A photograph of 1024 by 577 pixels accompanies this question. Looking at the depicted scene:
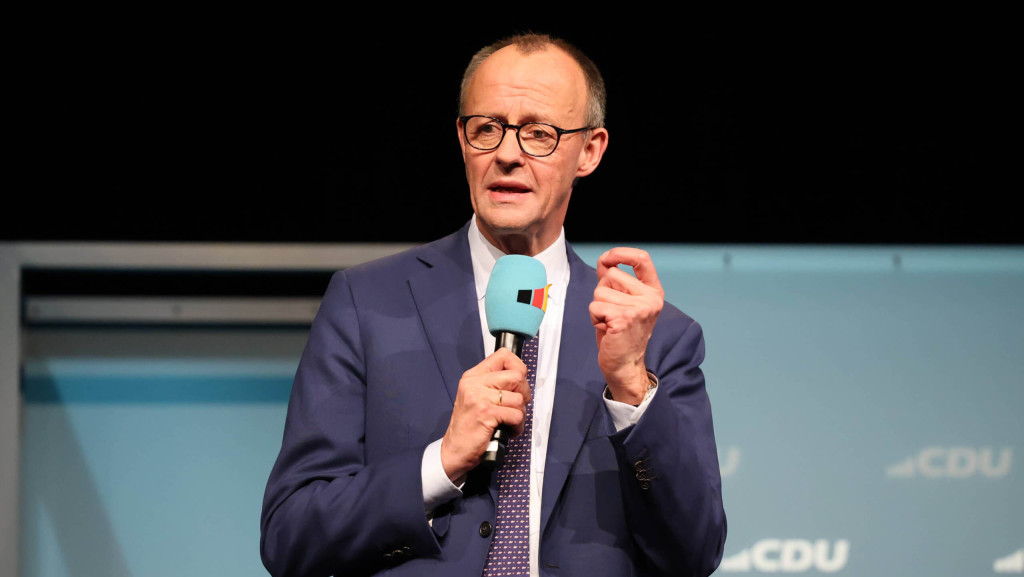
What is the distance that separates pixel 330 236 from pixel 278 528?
183cm

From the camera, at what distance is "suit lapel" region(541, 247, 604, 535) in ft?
5.35

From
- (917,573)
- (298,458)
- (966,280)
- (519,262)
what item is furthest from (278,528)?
(966,280)

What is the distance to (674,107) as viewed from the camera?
3.28 meters

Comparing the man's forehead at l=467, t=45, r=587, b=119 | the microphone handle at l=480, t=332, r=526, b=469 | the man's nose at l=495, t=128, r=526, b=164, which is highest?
the man's forehead at l=467, t=45, r=587, b=119

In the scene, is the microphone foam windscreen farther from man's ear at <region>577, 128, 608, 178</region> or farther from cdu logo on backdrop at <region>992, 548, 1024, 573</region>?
cdu logo on backdrop at <region>992, 548, 1024, 573</region>

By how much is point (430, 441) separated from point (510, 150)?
1.72 feet

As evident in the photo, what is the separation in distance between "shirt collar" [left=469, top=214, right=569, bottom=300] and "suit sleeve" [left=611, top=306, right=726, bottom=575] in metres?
0.23

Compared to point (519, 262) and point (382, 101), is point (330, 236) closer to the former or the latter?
point (382, 101)

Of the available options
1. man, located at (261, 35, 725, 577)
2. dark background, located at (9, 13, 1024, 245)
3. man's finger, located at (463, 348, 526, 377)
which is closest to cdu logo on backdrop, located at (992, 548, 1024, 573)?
dark background, located at (9, 13, 1024, 245)

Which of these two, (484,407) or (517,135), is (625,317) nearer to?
(484,407)

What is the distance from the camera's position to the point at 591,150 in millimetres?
1971

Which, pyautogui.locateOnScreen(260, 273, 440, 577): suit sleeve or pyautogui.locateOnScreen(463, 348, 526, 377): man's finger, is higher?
pyautogui.locateOnScreen(463, 348, 526, 377): man's finger

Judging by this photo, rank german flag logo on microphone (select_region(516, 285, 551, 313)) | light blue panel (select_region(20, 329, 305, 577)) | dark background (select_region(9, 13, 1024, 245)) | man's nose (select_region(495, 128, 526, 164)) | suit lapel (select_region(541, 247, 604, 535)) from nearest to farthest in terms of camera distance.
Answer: german flag logo on microphone (select_region(516, 285, 551, 313)) < suit lapel (select_region(541, 247, 604, 535)) < man's nose (select_region(495, 128, 526, 164)) < dark background (select_region(9, 13, 1024, 245)) < light blue panel (select_region(20, 329, 305, 577))

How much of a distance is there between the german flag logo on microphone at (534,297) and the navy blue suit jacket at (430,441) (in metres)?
0.21
